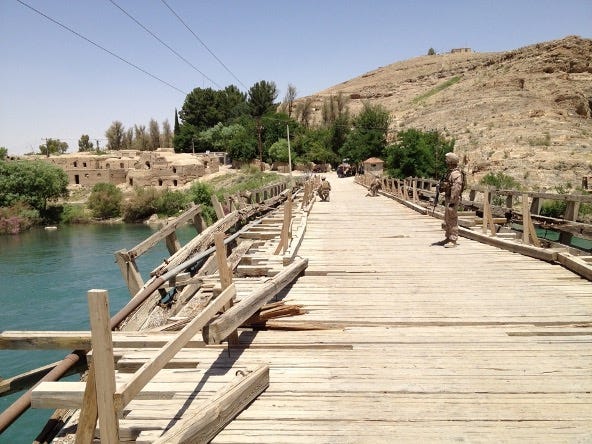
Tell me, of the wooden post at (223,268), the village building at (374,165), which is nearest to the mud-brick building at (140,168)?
the village building at (374,165)

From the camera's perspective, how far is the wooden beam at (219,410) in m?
2.74

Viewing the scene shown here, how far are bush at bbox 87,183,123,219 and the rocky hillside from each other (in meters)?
39.4

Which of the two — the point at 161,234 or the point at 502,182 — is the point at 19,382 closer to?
the point at 161,234

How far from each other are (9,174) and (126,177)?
1507 centimetres

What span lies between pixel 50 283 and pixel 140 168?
147 ft

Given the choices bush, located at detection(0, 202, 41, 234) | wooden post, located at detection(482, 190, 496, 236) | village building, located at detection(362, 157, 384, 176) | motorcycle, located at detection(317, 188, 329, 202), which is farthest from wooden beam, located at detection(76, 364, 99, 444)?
bush, located at detection(0, 202, 41, 234)

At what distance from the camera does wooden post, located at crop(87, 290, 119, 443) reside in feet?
7.73

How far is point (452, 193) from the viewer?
9.66 metres

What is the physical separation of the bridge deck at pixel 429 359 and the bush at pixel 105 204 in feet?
190

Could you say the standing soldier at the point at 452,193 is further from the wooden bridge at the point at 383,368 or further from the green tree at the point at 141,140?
the green tree at the point at 141,140

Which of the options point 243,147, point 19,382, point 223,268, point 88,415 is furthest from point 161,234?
point 243,147

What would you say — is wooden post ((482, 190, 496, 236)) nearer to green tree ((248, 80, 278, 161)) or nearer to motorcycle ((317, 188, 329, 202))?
motorcycle ((317, 188, 329, 202))

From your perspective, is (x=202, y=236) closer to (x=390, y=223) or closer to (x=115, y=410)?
(x=390, y=223)

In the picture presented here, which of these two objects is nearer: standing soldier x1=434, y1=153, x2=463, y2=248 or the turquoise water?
standing soldier x1=434, y1=153, x2=463, y2=248
